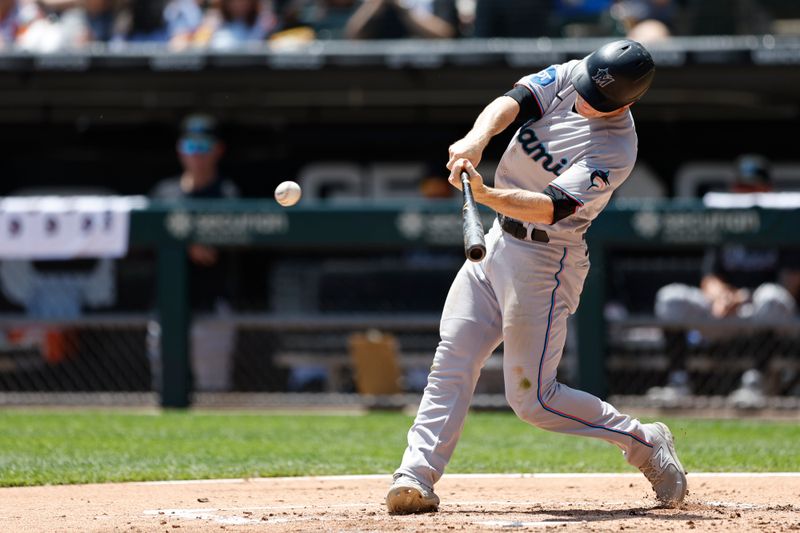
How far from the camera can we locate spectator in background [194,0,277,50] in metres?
10.5

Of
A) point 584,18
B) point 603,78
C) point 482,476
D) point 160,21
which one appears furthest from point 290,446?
point 160,21

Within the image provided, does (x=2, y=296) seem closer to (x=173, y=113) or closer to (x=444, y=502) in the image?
(x=173, y=113)

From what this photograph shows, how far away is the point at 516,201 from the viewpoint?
3.98 metres

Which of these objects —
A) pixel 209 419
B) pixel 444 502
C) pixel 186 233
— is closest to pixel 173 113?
pixel 186 233

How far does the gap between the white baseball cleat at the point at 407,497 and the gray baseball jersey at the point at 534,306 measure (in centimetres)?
4

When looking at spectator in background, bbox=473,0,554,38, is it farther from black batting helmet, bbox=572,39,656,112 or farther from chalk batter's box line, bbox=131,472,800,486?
black batting helmet, bbox=572,39,656,112

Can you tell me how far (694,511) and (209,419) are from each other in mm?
4178

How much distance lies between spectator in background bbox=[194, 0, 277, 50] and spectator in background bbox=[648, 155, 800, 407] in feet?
13.1

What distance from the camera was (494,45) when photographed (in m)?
9.78

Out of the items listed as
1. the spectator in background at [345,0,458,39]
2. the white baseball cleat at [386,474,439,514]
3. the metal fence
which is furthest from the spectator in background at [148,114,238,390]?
the white baseball cleat at [386,474,439,514]

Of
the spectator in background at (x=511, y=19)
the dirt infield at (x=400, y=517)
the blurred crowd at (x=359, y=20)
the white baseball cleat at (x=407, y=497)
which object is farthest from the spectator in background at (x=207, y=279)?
the white baseball cleat at (x=407, y=497)

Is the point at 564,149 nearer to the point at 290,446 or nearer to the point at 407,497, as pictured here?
the point at 407,497

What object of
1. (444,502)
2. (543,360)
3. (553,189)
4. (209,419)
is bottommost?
(209,419)

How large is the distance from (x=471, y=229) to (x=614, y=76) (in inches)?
29.1
